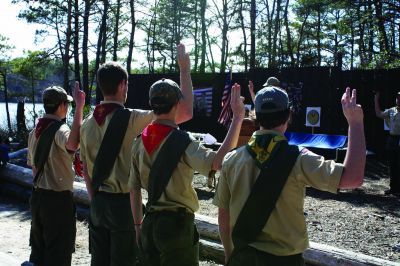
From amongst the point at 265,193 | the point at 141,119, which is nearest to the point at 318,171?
the point at 265,193

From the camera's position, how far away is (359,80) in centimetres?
1205

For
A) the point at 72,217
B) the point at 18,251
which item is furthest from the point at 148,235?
the point at 18,251

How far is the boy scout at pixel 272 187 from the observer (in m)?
2.12

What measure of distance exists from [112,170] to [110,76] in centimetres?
65

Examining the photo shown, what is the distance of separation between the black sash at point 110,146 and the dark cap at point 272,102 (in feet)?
3.92

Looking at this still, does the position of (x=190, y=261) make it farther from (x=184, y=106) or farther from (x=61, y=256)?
(x=61, y=256)

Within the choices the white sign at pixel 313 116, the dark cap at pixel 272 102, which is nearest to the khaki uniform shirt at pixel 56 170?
the dark cap at pixel 272 102

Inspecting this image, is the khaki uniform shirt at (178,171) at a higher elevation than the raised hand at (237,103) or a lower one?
lower

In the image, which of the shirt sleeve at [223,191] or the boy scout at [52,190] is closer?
the shirt sleeve at [223,191]

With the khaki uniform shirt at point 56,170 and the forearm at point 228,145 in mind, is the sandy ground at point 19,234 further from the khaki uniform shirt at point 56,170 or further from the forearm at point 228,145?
the forearm at point 228,145

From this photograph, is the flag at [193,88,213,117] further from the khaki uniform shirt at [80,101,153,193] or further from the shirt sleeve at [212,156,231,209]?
the shirt sleeve at [212,156,231,209]

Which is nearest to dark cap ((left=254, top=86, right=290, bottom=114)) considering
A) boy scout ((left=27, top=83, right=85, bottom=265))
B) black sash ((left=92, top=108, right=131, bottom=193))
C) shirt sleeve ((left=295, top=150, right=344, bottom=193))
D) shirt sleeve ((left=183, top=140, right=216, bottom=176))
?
shirt sleeve ((left=295, top=150, right=344, bottom=193))

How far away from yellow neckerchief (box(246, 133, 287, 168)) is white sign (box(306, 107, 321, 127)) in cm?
1081

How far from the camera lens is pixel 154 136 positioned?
9.22ft
